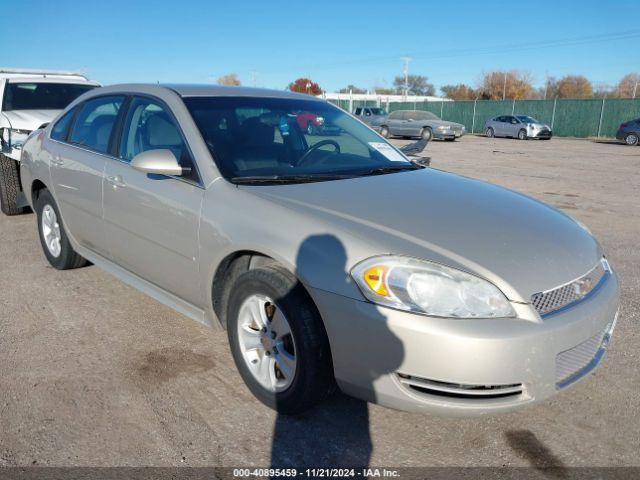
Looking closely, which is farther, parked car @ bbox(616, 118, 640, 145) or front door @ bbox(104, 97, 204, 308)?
parked car @ bbox(616, 118, 640, 145)

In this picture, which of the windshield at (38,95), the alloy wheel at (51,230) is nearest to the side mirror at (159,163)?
the alloy wheel at (51,230)

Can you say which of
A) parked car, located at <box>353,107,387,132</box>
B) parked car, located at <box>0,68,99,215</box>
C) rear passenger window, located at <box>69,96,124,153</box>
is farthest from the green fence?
rear passenger window, located at <box>69,96,124,153</box>

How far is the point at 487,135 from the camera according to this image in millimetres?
32750

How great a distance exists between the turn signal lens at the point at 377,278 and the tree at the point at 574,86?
80131 mm

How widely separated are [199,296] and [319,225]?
100 cm

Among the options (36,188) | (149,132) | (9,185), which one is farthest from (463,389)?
(9,185)

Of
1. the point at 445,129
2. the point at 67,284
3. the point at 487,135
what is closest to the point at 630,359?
the point at 67,284

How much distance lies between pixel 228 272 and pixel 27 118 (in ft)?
19.6

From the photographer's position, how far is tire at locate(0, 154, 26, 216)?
22.6 feet

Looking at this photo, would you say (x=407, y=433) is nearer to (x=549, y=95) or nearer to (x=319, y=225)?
(x=319, y=225)

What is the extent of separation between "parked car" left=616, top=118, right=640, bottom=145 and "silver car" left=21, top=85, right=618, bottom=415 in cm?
2512

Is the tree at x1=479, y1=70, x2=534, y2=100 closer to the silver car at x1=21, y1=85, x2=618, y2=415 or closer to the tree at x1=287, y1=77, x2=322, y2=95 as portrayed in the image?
the tree at x1=287, y1=77, x2=322, y2=95

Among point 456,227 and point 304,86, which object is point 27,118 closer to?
point 456,227

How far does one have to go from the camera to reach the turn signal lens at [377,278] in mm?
2293
